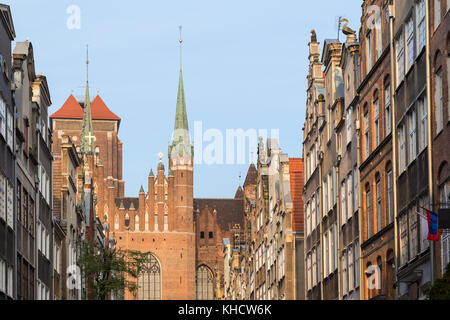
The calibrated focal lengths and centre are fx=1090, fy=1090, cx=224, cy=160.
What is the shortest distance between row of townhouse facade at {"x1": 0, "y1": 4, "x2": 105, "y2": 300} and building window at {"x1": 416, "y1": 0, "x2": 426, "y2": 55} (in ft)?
41.2

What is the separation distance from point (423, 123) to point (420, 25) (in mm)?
2635

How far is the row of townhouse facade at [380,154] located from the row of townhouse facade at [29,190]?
11.6 metres

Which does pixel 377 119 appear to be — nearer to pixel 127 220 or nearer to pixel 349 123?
pixel 349 123

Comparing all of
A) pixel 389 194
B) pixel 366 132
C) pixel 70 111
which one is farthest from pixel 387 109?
pixel 70 111

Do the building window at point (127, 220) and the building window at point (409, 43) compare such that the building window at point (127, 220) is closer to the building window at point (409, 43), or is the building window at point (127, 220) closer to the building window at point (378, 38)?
the building window at point (378, 38)

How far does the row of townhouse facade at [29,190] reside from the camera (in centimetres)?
3400

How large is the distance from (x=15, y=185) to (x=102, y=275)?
29122 mm

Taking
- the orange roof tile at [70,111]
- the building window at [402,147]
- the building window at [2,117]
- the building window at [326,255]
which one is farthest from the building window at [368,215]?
the orange roof tile at [70,111]

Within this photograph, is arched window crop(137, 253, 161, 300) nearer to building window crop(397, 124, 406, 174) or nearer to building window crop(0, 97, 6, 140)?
building window crop(0, 97, 6, 140)

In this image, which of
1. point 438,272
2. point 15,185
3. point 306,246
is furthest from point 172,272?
point 438,272

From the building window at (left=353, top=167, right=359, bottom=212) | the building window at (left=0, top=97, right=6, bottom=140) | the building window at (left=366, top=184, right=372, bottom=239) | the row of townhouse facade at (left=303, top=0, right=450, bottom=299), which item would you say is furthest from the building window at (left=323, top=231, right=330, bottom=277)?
the building window at (left=0, top=97, right=6, bottom=140)

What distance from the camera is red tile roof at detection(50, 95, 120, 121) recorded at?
590 ft

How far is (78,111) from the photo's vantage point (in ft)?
596
